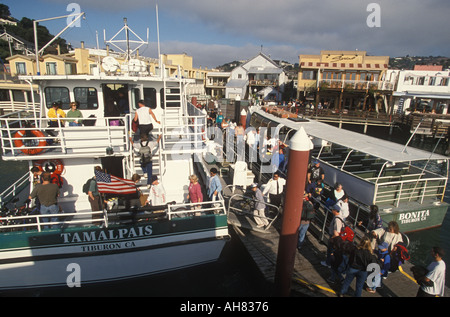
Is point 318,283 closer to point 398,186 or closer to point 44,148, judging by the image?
point 398,186

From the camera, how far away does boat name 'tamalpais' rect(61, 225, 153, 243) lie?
22.8 feet

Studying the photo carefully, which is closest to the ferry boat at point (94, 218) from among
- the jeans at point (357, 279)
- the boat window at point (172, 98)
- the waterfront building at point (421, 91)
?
the boat window at point (172, 98)

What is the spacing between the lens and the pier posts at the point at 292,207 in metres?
5.94

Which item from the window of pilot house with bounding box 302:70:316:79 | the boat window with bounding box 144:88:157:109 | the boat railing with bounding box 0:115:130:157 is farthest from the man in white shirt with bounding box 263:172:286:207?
the window of pilot house with bounding box 302:70:316:79

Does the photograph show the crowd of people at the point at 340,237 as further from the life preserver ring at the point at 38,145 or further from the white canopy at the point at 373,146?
the white canopy at the point at 373,146

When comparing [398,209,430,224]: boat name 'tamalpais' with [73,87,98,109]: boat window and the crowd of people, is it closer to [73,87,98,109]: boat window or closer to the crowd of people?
the crowd of people

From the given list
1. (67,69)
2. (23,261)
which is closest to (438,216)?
(23,261)

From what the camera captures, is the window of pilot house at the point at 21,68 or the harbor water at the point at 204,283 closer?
the harbor water at the point at 204,283

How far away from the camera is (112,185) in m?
7.03

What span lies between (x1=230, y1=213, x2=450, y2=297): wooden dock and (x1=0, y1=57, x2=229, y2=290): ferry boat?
52.1 inches

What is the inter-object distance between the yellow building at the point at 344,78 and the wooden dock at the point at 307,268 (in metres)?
33.3

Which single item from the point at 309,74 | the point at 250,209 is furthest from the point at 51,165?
the point at 309,74

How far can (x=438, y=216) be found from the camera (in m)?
11.3
